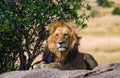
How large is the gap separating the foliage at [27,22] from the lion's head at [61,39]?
9.2 inches

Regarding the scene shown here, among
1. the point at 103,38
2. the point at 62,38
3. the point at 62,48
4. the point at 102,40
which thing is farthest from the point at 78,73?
the point at 103,38

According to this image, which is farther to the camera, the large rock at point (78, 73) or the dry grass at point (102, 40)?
the dry grass at point (102, 40)

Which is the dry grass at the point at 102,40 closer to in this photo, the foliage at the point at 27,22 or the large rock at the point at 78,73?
the foliage at the point at 27,22

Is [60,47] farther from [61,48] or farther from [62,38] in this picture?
[62,38]

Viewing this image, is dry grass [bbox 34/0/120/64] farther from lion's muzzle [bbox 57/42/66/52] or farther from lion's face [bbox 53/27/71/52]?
lion's muzzle [bbox 57/42/66/52]

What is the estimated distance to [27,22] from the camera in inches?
424

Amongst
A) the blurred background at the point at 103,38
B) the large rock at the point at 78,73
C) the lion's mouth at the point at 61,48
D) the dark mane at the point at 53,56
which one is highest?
the large rock at the point at 78,73

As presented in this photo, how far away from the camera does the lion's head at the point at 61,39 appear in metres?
11.0

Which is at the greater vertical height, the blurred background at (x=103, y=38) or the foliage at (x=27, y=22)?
the foliage at (x=27, y=22)

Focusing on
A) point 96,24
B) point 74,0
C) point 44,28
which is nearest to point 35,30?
point 44,28

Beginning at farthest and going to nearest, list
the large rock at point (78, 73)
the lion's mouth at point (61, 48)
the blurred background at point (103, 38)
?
the blurred background at point (103, 38) < the lion's mouth at point (61, 48) < the large rock at point (78, 73)

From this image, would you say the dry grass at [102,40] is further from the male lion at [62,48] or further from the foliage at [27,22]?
the foliage at [27,22]

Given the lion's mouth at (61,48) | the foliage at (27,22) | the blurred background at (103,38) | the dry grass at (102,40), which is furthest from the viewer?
the dry grass at (102,40)

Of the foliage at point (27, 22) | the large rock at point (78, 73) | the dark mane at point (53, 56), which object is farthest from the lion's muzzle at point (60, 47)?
the large rock at point (78, 73)
